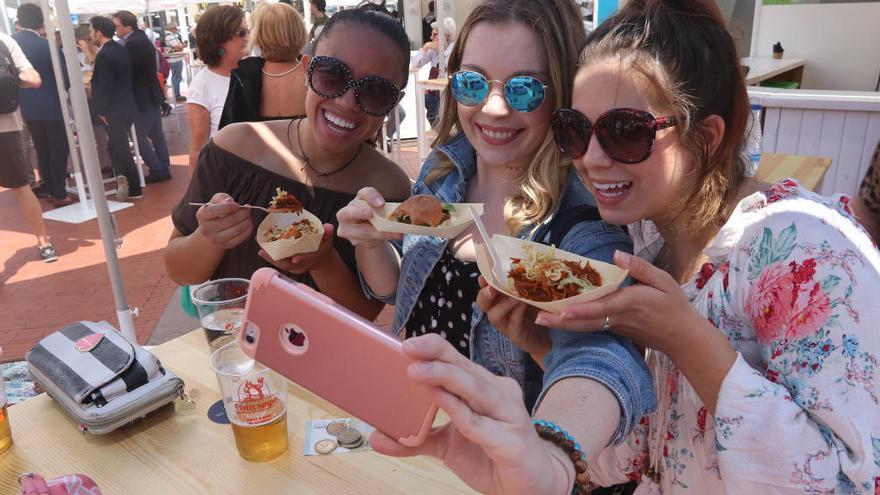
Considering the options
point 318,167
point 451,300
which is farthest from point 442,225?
point 318,167

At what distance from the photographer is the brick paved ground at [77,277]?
532 centimetres

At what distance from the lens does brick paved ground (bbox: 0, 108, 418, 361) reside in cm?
532

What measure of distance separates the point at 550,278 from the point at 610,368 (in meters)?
0.31

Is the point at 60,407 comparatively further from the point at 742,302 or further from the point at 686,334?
the point at 742,302

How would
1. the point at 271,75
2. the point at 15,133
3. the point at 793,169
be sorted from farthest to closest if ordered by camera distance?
the point at 15,133 < the point at 793,169 < the point at 271,75

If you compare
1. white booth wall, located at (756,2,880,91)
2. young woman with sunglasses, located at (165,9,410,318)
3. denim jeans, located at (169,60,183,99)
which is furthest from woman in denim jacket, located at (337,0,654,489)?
denim jeans, located at (169,60,183,99)

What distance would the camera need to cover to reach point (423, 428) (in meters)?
0.96

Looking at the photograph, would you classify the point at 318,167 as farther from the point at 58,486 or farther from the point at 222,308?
the point at 58,486

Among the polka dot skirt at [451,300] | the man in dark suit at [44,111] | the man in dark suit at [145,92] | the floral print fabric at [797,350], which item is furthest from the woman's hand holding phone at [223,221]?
the man in dark suit at [145,92]

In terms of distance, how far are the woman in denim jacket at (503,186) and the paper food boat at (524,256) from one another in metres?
0.07

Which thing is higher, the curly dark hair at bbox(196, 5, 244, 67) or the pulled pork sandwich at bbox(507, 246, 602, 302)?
the curly dark hair at bbox(196, 5, 244, 67)

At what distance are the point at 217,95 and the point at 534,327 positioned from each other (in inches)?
182

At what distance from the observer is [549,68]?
1735 mm

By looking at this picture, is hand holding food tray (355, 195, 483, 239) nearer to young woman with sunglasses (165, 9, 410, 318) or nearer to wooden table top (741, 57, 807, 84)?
young woman with sunglasses (165, 9, 410, 318)
